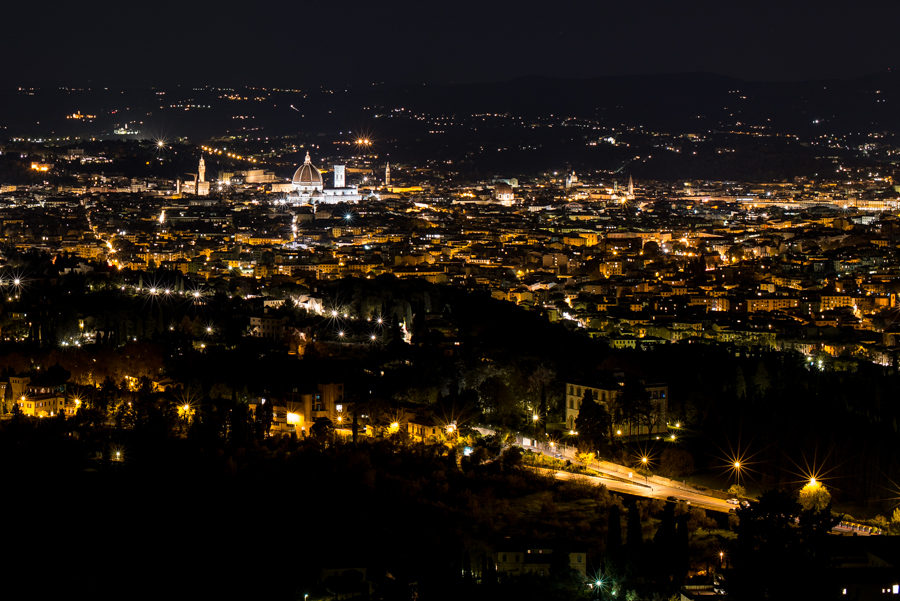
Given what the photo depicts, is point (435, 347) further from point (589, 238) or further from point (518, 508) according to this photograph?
point (589, 238)

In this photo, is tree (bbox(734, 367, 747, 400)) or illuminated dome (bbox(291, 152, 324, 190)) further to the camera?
illuminated dome (bbox(291, 152, 324, 190))

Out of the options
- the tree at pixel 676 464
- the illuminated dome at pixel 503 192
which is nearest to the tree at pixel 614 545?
the tree at pixel 676 464

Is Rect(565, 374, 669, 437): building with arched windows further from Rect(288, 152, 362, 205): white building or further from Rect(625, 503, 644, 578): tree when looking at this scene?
Rect(288, 152, 362, 205): white building

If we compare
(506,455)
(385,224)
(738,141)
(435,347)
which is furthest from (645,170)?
(506,455)

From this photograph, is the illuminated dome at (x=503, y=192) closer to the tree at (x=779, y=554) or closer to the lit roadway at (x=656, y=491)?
the lit roadway at (x=656, y=491)

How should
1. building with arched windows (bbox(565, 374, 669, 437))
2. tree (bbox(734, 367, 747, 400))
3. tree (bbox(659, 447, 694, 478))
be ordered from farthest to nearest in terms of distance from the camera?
tree (bbox(734, 367, 747, 400)) → building with arched windows (bbox(565, 374, 669, 437)) → tree (bbox(659, 447, 694, 478))

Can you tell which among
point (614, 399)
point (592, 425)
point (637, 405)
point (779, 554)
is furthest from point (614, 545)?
point (614, 399)

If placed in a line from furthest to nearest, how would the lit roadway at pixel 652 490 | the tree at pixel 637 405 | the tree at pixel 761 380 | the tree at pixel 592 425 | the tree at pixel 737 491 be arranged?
the tree at pixel 761 380 < the tree at pixel 637 405 < the tree at pixel 592 425 < the tree at pixel 737 491 < the lit roadway at pixel 652 490

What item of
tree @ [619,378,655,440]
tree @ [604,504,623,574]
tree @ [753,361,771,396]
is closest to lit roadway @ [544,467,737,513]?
tree @ [619,378,655,440]

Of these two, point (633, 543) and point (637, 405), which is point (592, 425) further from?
point (633, 543)
